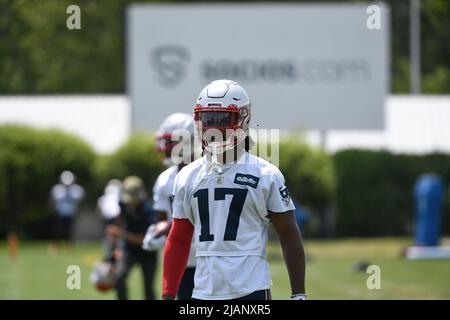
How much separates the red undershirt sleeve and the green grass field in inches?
338

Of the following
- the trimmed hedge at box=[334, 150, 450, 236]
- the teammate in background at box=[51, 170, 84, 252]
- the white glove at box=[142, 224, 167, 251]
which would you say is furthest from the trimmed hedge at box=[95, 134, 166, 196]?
the white glove at box=[142, 224, 167, 251]

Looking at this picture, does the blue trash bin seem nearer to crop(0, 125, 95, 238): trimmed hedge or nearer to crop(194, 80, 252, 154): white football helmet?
crop(0, 125, 95, 238): trimmed hedge

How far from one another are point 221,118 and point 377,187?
28.0 m

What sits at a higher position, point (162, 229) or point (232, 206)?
point (232, 206)

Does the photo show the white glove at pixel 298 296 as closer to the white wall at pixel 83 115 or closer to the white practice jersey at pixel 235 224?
the white practice jersey at pixel 235 224

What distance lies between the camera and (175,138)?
30.8ft

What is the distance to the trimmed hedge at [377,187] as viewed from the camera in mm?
33875

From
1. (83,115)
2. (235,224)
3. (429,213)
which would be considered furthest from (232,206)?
(83,115)

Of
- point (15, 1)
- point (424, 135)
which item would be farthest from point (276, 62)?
point (15, 1)

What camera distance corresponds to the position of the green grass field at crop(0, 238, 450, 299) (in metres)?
16.4

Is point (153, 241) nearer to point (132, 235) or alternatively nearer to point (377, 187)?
point (132, 235)
